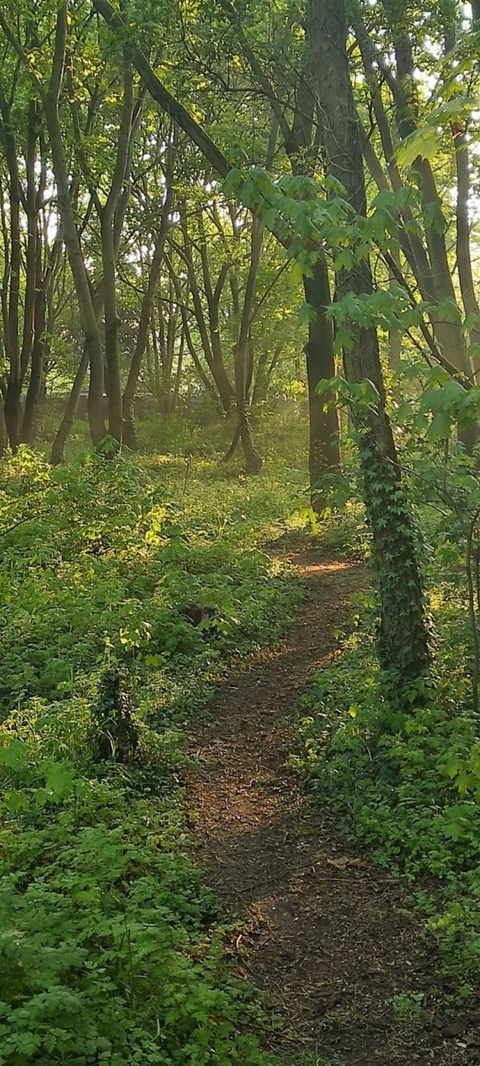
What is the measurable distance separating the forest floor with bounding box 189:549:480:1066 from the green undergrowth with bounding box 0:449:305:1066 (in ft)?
0.60

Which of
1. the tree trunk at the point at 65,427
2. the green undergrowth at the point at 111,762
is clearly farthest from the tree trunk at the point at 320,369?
the tree trunk at the point at 65,427

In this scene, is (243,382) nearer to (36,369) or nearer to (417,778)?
(36,369)

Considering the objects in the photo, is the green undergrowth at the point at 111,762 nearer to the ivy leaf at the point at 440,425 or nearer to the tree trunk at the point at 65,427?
the ivy leaf at the point at 440,425

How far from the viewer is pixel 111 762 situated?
526 cm

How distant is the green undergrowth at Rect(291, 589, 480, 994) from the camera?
13.2 ft

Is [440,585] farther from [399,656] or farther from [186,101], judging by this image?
[186,101]

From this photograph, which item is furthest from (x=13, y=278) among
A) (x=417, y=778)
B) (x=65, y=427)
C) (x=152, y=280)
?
(x=417, y=778)

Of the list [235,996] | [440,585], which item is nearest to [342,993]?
[235,996]

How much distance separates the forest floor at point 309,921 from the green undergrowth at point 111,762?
7.2 inches

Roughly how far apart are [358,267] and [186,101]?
25.9 ft

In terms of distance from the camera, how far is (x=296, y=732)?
6.11 m

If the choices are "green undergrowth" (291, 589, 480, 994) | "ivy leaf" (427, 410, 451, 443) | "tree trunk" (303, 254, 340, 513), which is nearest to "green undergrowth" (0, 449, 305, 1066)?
"green undergrowth" (291, 589, 480, 994)

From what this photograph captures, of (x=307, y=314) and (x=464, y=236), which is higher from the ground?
(x=464, y=236)

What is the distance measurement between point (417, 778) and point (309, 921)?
119cm
